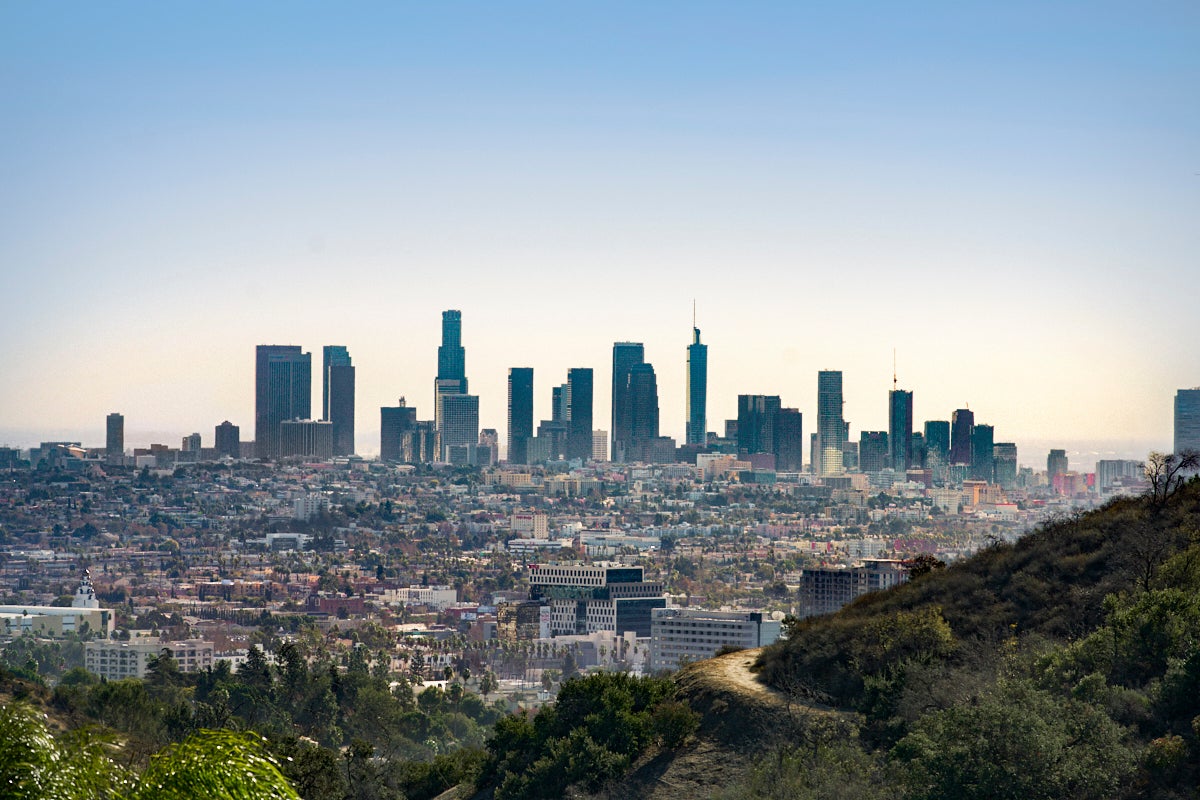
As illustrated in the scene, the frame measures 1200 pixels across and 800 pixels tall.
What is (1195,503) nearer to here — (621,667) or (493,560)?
(621,667)

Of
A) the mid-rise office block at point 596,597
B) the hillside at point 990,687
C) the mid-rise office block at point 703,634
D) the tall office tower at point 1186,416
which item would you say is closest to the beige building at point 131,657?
the mid-rise office block at point 703,634

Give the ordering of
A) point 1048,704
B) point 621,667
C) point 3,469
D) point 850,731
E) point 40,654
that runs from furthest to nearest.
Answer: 1. point 3,469
2. point 621,667
3. point 40,654
4. point 850,731
5. point 1048,704

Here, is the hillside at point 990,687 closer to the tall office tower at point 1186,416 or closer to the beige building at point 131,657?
the beige building at point 131,657

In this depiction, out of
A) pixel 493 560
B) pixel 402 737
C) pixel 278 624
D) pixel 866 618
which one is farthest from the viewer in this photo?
pixel 493 560

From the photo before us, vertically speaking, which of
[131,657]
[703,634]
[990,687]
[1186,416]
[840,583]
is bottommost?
[131,657]

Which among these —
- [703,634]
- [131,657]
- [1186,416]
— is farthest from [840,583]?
[1186,416]

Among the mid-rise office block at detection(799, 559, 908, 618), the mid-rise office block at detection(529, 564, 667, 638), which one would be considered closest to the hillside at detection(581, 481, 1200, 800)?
the mid-rise office block at detection(799, 559, 908, 618)

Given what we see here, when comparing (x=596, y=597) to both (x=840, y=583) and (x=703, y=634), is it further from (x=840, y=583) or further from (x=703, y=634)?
(x=703, y=634)

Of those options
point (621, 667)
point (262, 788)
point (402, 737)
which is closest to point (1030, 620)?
point (262, 788)
